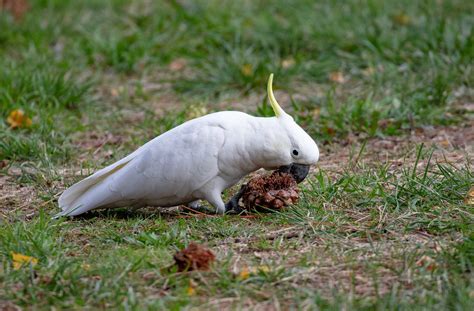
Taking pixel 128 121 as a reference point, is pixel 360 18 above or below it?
above

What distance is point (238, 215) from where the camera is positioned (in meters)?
3.74

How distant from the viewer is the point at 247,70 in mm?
5898

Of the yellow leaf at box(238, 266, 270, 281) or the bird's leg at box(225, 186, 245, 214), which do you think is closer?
the yellow leaf at box(238, 266, 270, 281)

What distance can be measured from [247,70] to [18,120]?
167cm

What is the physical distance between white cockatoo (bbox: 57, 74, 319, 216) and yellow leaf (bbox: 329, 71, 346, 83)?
2332mm

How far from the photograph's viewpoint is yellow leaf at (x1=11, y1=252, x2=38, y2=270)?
3.06 meters

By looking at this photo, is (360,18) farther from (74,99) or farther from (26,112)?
(26,112)

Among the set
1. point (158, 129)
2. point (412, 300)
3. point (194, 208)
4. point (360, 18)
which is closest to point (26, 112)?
point (158, 129)

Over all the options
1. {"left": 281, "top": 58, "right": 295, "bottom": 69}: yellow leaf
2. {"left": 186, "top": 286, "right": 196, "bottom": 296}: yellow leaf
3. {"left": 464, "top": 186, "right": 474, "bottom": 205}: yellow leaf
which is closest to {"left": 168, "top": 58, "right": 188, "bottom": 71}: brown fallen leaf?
{"left": 281, "top": 58, "right": 295, "bottom": 69}: yellow leaf

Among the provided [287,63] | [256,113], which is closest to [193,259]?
[256,113]

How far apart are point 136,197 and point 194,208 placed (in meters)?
0.34

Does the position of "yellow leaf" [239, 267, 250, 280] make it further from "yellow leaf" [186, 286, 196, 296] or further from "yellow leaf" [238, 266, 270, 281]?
"yellow leaf" [186, 286, 196, 296]

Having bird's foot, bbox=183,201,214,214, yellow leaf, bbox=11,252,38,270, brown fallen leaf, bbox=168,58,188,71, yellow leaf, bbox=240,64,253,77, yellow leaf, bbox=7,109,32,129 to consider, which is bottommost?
brown fallen leaf, bbox=168,58,188,71

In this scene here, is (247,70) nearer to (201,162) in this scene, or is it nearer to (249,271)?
(201,162)
